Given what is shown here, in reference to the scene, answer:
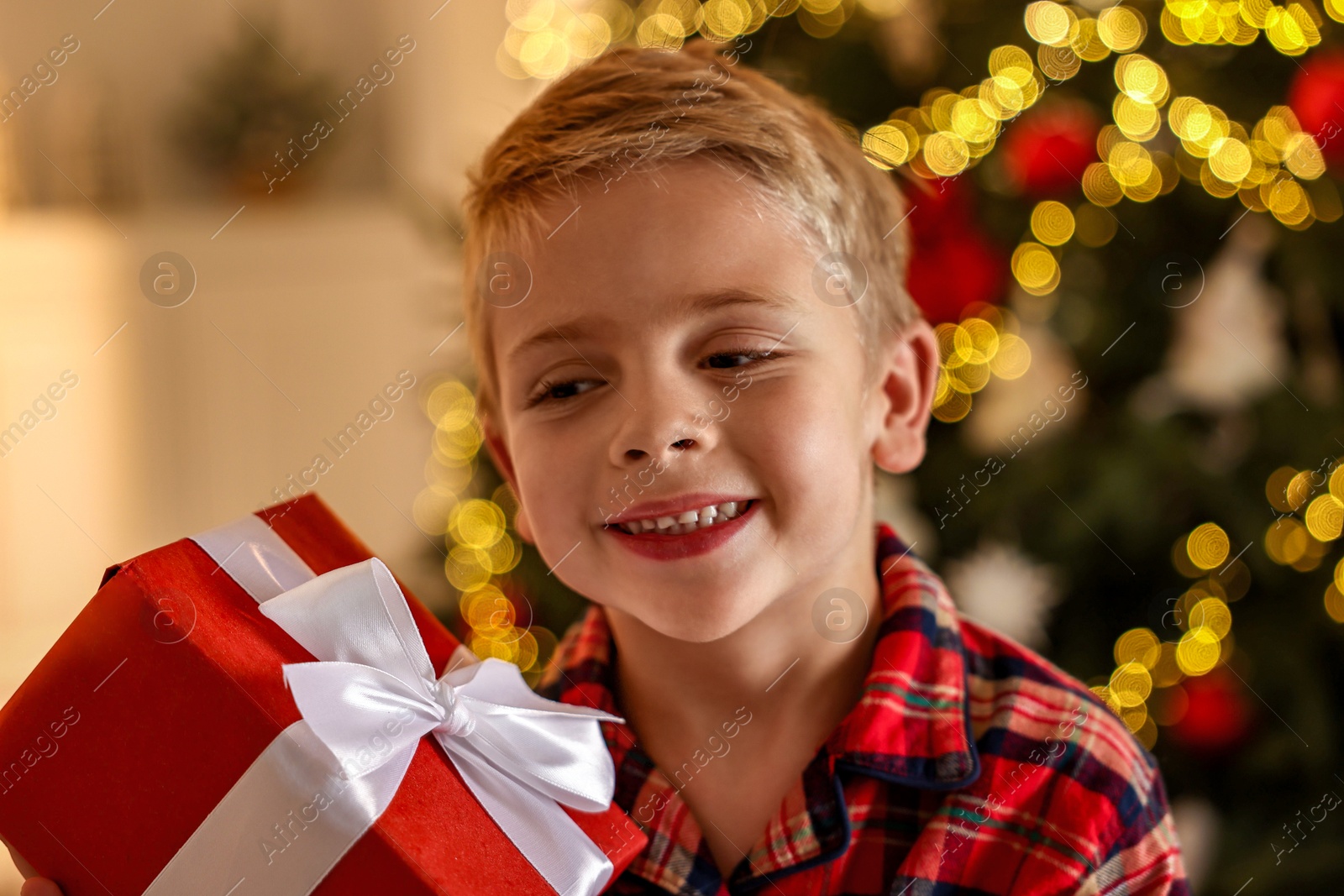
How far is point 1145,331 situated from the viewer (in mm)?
1322

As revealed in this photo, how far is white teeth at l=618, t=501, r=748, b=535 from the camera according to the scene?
0.81m

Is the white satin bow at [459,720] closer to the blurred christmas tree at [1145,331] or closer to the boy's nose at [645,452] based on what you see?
the boy's nose at [645,452]

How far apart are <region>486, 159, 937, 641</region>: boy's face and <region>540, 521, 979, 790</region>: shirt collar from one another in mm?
103

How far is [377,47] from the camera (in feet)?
10.8

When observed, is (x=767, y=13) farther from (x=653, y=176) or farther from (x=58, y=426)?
(x=58, y=426)

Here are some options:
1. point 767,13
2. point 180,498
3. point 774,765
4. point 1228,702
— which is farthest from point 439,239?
point 180,498

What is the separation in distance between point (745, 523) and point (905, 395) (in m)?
0.25

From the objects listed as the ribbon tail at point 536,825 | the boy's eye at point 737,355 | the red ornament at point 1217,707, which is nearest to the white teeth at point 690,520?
the boy's eye at point 737,355

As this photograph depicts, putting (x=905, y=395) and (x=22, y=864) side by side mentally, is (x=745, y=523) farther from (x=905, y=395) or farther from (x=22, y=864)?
(x=22, y=864)

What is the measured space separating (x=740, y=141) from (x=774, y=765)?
49 cm

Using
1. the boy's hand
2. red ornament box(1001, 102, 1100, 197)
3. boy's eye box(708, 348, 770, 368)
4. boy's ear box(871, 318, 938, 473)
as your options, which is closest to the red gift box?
the boy's hand

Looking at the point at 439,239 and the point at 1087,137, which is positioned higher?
the point at 439,239

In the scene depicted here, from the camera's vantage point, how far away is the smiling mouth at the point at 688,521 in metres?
0.81

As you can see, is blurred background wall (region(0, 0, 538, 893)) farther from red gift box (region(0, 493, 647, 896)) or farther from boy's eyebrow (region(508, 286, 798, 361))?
red gift box (region(0, 493, 647, 896))
